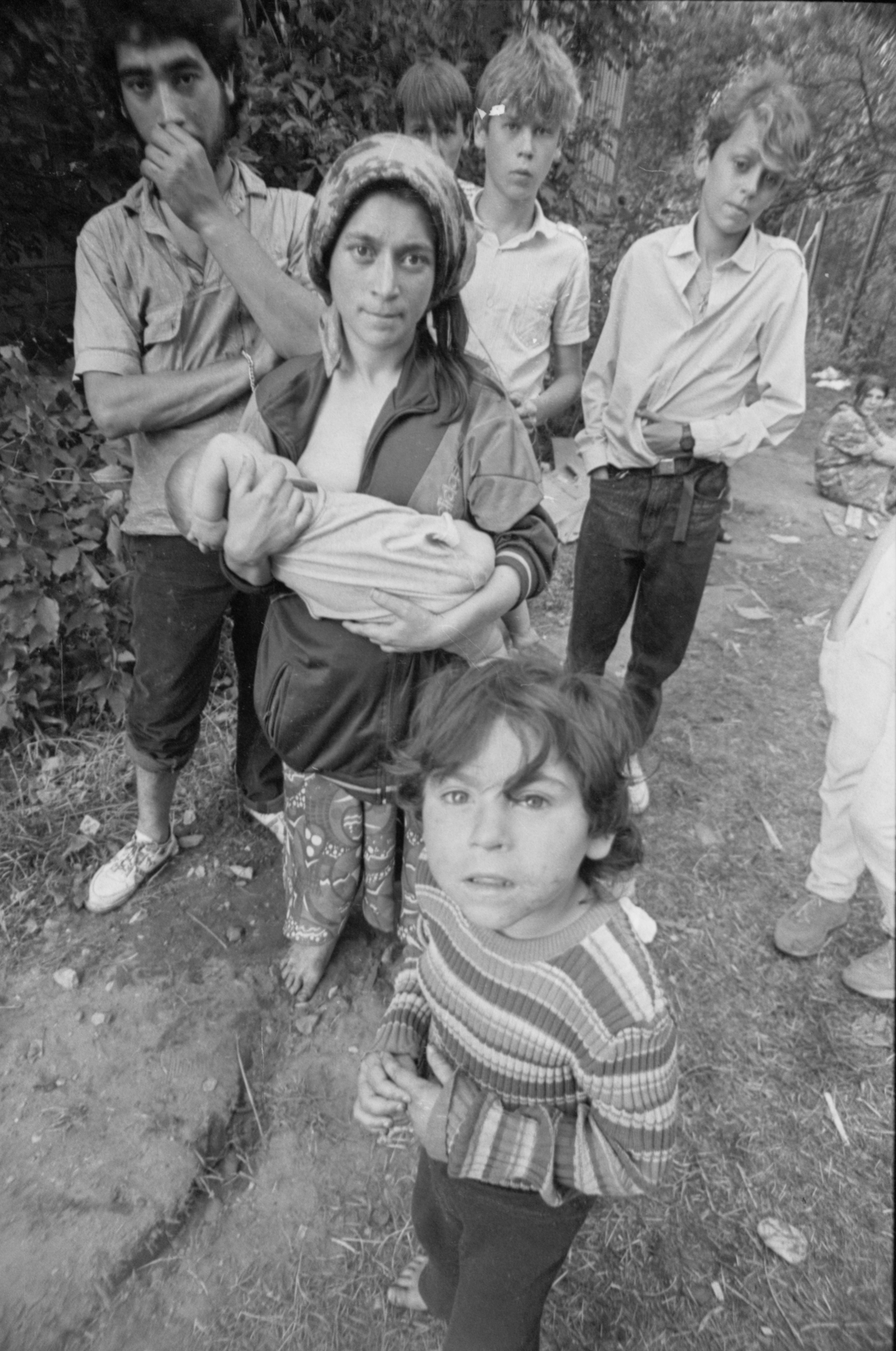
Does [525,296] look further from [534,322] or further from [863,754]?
[863,754]

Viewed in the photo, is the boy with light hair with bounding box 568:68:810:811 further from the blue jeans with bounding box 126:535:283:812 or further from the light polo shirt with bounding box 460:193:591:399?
the blue jeans with bounding box 126:535:283:812

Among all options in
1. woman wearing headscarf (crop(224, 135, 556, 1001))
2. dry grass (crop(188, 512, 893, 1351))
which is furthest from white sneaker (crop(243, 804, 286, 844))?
dry grass (crop(188, 512, 893, 1351))

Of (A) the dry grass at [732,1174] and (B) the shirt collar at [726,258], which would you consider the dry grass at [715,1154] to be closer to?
(A) the dry grass at [732,1174]

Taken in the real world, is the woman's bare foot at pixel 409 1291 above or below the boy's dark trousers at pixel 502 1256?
below

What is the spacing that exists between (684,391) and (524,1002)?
1.81 meters

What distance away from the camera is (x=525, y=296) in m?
2.48

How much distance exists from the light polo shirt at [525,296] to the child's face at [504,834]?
1682 millimetres

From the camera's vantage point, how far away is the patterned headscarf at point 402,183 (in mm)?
1273

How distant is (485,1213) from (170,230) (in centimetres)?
182

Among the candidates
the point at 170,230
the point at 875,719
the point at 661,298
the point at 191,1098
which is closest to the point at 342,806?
the point at 191,1098

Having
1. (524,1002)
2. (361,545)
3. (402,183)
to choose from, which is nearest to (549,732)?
(524,1002)

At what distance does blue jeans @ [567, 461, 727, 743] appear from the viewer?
2346mm

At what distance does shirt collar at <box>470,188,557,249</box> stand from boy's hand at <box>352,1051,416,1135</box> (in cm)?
225

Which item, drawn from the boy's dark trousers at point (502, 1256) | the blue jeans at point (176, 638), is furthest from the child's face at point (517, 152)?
the boy's dark trousers at point (502, 1256)
